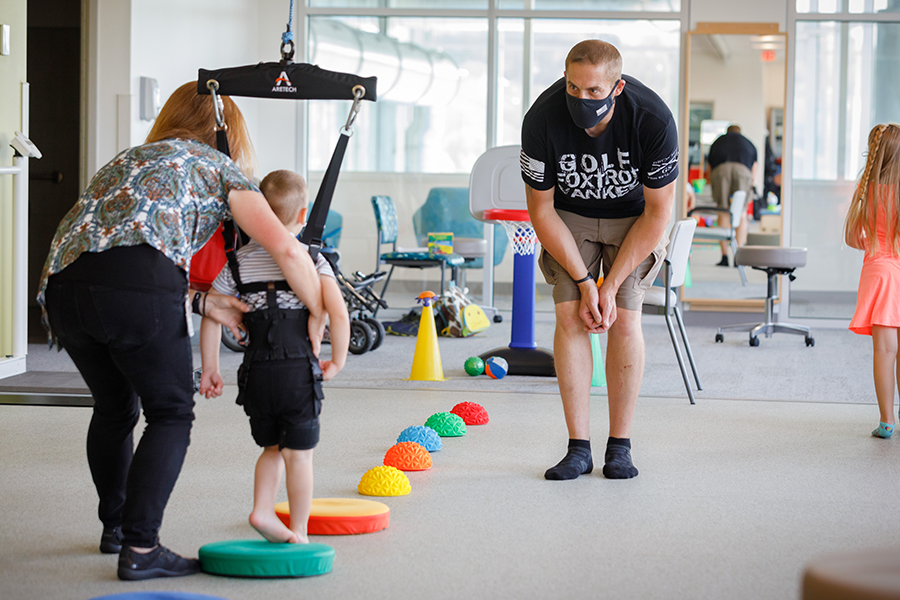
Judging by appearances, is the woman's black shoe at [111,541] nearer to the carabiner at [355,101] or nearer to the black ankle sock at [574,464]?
the carabiner at [355,101]

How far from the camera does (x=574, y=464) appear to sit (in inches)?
105

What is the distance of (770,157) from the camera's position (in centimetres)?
743

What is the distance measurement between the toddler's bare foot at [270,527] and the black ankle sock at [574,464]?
954 mm

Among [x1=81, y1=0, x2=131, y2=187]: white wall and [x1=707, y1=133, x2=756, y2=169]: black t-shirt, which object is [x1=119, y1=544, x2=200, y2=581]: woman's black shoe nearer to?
[x1=81, y1=0, x2=131, y2=187]: white wall

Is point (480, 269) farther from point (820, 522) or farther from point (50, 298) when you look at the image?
point (50, 298)

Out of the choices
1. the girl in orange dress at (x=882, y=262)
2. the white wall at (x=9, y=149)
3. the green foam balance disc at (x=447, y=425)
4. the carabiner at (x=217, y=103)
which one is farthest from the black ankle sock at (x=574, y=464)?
the white wall at (x=9, y=149)

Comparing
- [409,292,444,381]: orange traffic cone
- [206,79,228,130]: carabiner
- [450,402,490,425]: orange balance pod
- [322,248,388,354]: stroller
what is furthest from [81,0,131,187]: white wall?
[206,79,228,130]: carabiner

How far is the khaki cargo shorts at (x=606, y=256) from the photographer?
2.71m

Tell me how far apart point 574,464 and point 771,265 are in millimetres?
3773

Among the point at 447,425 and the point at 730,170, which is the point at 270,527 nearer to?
the point at 447,425

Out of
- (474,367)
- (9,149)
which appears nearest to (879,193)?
(474,367)

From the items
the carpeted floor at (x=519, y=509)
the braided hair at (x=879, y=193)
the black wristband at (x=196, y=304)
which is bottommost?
the carpeted floor at (x=519, y=509)

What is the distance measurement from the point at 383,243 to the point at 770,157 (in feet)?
10.5

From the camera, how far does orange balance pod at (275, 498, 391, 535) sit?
2.13 metres
